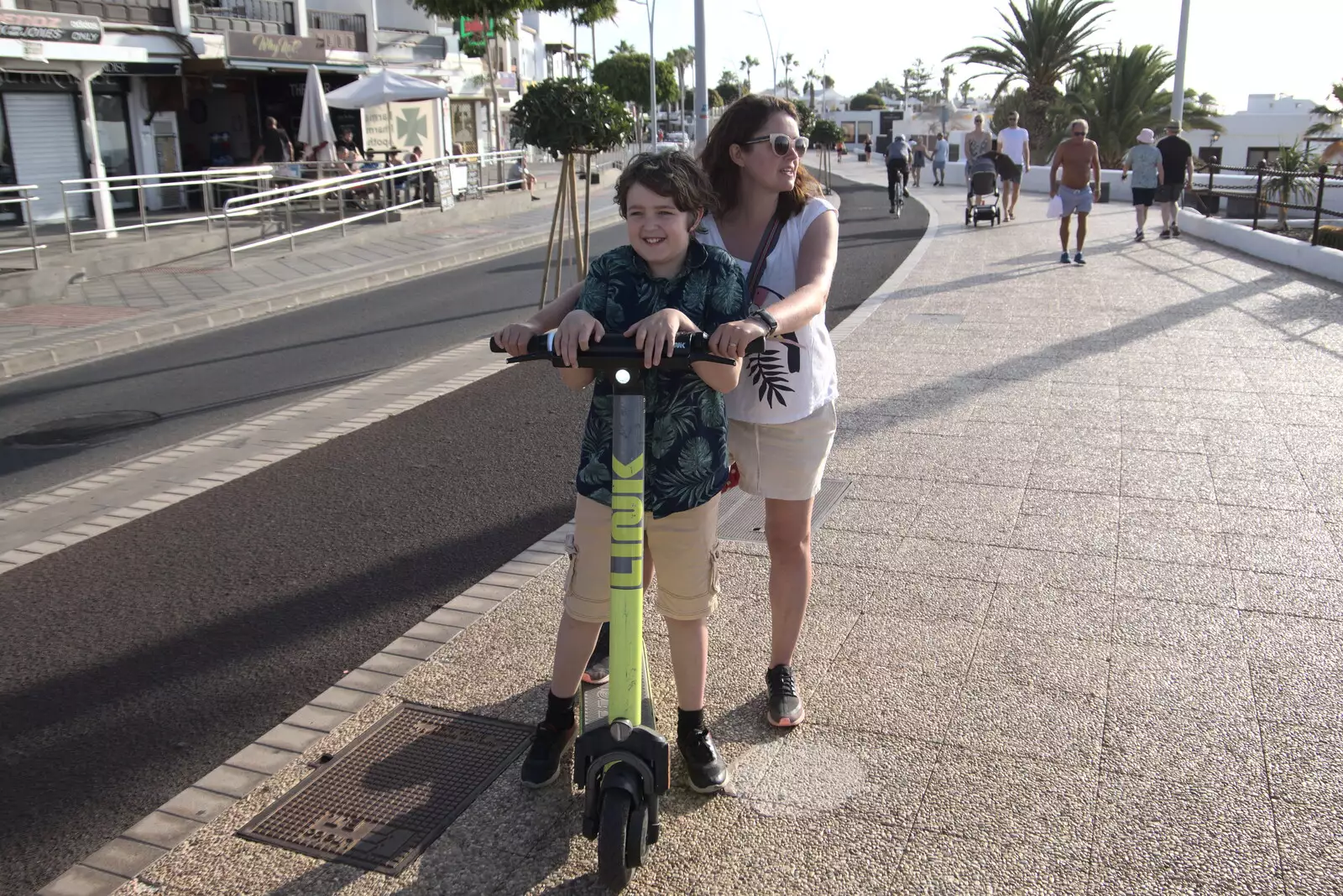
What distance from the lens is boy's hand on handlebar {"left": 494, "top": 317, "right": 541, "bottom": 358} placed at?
270cm

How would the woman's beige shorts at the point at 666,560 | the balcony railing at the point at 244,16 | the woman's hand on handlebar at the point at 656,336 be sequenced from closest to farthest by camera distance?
the woman's hand on handlebar at the point at 656,336 < the woman's beige shorts at the point at 666,560 < the balcony railing at the point at 244,16

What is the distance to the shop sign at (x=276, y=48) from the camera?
25.0 meters

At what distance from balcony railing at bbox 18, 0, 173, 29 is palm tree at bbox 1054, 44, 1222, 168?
24.8 meters

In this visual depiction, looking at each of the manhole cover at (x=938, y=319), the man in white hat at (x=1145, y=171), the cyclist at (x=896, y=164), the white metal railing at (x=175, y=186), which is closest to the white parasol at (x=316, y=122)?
the white metal railing at (x=175, y=186)

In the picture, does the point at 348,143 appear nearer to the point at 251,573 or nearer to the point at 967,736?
the point at 251,573

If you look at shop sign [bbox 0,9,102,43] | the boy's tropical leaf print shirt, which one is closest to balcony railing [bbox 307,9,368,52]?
shop sign [bbox 0,9,102,43]

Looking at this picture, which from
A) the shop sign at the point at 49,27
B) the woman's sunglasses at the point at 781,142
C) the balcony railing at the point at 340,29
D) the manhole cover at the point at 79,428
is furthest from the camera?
the balcony railing at the point at 340,29

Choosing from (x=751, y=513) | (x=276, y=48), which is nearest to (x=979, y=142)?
(x=276, y=48)

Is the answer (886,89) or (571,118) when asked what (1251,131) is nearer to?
(571,118)

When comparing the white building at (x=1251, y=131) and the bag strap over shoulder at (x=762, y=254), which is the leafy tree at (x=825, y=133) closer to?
the bag strap over shoulder at (x=762, y=254)

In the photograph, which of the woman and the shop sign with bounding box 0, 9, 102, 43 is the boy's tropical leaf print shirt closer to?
the woman

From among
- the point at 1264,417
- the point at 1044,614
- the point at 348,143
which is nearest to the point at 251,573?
the point at 1044,614

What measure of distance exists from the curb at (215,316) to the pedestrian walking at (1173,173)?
34.7 feet

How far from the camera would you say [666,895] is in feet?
8.71
